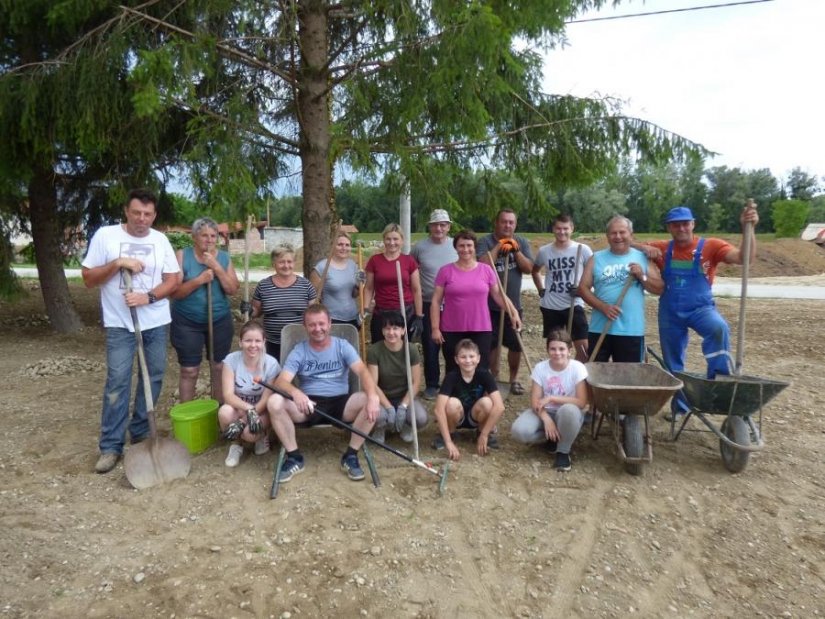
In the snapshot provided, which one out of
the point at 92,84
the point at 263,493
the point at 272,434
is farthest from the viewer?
the point at 92,84

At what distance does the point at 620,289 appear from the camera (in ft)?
12.8

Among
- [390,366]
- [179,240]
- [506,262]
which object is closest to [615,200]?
[179,240]

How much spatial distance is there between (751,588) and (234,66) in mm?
6061

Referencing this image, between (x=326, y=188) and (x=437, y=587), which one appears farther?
(x=326, y=188)

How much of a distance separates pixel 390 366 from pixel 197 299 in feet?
4.67

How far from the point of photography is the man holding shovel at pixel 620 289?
152 inches

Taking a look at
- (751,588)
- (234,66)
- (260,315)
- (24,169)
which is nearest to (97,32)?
(234,66)

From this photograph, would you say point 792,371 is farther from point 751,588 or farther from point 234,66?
point 234,66

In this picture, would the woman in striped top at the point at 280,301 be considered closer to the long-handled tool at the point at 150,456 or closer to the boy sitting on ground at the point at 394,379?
the boy sitting on ground at the point at 394,379

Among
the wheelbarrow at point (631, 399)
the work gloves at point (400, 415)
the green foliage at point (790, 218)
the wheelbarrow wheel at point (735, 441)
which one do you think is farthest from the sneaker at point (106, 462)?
the green foliage at point (790, 218)

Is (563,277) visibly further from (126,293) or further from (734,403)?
(126,293)

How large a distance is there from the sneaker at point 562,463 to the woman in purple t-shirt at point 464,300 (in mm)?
827

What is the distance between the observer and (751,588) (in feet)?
7.91

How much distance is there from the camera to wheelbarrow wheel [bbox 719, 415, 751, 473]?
11.0ft
